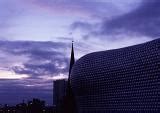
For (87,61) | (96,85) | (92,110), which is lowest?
(92,110)

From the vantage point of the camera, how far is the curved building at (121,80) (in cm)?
14938

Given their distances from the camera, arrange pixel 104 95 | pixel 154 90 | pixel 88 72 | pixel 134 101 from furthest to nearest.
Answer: pixel 88 72
pixel 104 95
pixel 134 101
pixel 154 90

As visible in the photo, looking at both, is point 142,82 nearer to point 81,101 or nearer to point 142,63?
point 142,63

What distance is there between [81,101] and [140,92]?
48951mm

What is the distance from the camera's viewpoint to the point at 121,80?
554ft

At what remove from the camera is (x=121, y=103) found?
163 m

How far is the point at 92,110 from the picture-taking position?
18700 cm

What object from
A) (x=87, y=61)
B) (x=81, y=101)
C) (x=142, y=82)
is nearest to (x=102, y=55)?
(x=87, y=61)

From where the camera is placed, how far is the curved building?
149 meters

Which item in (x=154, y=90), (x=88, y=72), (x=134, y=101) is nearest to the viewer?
(x=154, y=90)

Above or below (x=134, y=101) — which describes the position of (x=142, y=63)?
above

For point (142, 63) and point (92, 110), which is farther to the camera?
point (92, 110)

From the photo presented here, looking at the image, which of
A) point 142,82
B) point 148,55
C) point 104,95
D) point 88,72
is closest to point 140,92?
point 142,82

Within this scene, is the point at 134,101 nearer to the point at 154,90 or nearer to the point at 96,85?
the point at 154,90
